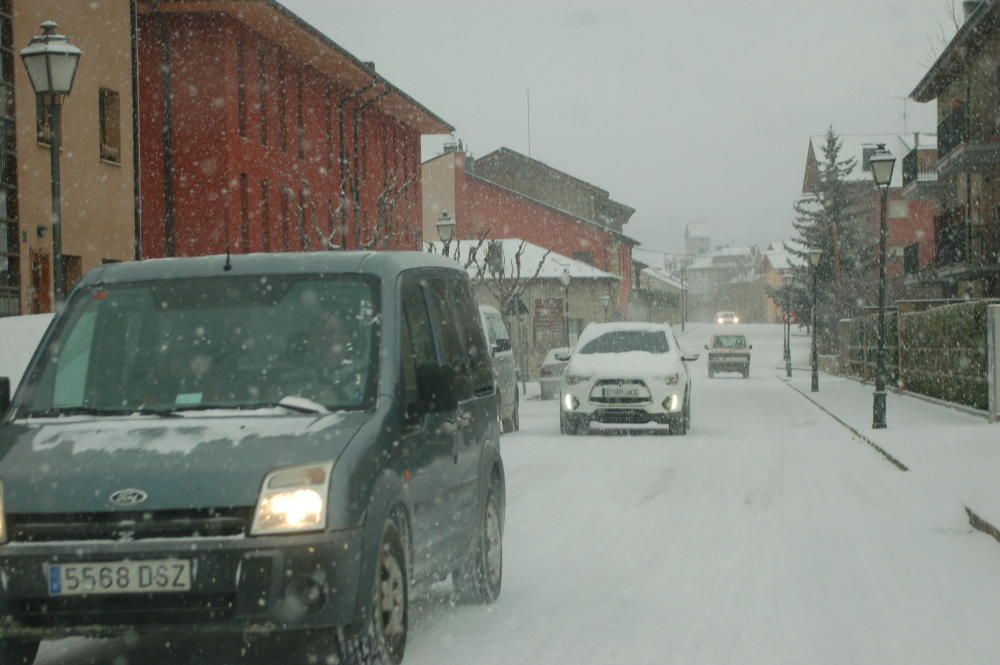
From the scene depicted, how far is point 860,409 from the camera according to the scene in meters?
28.6

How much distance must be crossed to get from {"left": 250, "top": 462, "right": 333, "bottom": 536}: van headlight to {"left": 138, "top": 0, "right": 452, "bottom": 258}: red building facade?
25.4 m

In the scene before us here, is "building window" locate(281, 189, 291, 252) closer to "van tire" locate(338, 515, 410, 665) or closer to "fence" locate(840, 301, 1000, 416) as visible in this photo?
"fence" locate(840, 301, 1000, 416)

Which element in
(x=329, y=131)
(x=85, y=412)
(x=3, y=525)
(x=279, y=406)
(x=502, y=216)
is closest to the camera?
(x=3, y=525)

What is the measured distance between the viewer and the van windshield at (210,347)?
603cm

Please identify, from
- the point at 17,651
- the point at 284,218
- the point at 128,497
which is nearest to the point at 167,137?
the point at 284,218

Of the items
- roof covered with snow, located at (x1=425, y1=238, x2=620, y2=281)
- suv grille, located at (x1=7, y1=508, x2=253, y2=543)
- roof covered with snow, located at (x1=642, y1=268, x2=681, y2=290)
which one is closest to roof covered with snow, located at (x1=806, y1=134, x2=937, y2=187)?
roof covered with snow, located at (x1=425, y1=238, x2=620, y2=281)

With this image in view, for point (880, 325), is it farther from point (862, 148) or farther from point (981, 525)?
point (862, 148)

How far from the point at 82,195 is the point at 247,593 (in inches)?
934

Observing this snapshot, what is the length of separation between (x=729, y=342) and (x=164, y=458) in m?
56.7

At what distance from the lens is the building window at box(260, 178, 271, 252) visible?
117 feet

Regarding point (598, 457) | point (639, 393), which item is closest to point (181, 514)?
point (598, 457)

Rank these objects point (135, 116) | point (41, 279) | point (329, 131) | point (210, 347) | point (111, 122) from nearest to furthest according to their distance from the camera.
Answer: point (210, 347) → point (41, 279) → point (111, 122) → point (135, 116) → point (329, 131)

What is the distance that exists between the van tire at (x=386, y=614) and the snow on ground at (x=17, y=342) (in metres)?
8.59

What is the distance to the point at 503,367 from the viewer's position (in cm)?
2109
